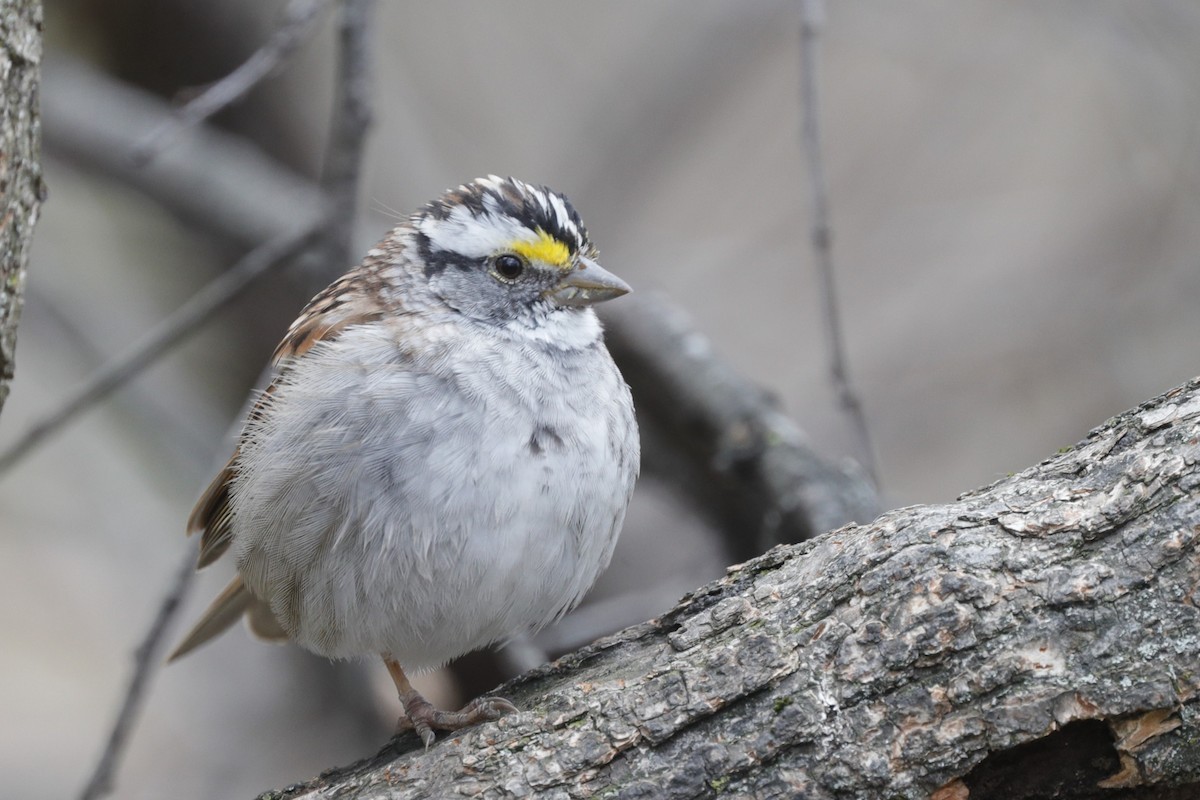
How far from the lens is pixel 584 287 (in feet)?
11.7

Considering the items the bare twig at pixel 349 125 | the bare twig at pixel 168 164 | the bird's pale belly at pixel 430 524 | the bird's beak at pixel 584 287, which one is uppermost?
the bare twig at pixel 168 164

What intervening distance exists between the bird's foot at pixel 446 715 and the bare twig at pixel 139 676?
3.49 feet

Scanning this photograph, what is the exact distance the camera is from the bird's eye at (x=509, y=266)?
3.57 m

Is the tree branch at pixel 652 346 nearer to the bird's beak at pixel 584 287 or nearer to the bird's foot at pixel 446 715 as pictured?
the bird's beak at pixel 584 287

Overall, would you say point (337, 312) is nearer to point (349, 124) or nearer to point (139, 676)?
point (349, 124)

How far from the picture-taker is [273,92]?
21.9 ft

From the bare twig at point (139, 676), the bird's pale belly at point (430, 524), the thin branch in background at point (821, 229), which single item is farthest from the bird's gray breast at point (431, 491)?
the thin branch in background at point (821, 229)

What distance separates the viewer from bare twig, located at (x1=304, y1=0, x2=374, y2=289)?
4051 millimetres

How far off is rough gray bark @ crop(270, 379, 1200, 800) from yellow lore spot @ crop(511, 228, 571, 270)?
1384 mm

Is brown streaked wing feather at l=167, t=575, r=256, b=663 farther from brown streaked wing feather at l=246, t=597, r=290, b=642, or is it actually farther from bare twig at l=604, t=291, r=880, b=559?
bare twig at l=604, t=291, r=880, b=559

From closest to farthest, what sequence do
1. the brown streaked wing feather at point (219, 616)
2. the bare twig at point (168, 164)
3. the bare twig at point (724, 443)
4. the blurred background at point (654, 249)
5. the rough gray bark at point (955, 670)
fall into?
the rough gray bark at point (955, 670), the brown streaked wing feather at point (219, 616), the bare twig at point (724, 443), the bare twig at point (168, 164), the blurred background at point (654, 249)

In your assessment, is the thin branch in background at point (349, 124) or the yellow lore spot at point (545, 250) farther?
the thin branch in background at point (349, 124)

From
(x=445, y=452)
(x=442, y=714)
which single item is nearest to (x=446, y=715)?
(x=442, y=714)

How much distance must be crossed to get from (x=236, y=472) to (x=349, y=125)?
1.33 metres
